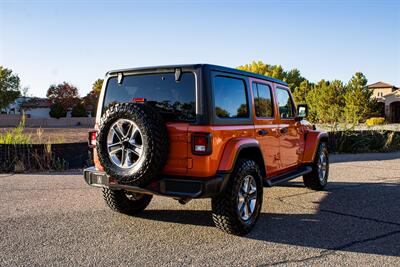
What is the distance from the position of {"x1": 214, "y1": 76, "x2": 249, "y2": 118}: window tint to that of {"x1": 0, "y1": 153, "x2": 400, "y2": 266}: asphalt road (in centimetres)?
149

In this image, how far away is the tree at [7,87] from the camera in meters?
77.1

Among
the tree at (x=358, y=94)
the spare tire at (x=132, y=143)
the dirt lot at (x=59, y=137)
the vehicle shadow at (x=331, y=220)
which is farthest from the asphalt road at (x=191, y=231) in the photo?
the tree at (x=358, y=94)

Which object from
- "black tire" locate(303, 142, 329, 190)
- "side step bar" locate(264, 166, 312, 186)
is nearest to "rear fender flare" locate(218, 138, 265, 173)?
"side step bar" locate(264, 166, 312, 186)

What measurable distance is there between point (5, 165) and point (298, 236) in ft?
24.8

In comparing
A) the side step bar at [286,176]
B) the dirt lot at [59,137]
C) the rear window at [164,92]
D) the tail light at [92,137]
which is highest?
the rear window at [164,92]

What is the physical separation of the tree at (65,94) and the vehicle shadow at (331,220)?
3186 inches

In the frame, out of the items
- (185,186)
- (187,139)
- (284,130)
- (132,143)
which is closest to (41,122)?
(284,130)

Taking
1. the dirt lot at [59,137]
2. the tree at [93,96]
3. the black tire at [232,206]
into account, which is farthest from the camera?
the tree at [93,96]

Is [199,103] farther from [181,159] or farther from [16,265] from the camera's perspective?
[16,265]

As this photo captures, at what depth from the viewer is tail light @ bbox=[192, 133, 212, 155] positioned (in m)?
4.37

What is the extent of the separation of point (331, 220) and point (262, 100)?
194 centimetres

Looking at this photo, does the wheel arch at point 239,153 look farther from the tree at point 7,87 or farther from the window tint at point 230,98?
the tree at point 7,87

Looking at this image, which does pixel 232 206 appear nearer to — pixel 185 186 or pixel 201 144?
pixel 185 186

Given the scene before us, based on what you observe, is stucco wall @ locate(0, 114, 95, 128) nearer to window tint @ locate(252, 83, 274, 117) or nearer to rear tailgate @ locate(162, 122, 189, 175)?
window tint @ locate(252, 83, 274, 117)
